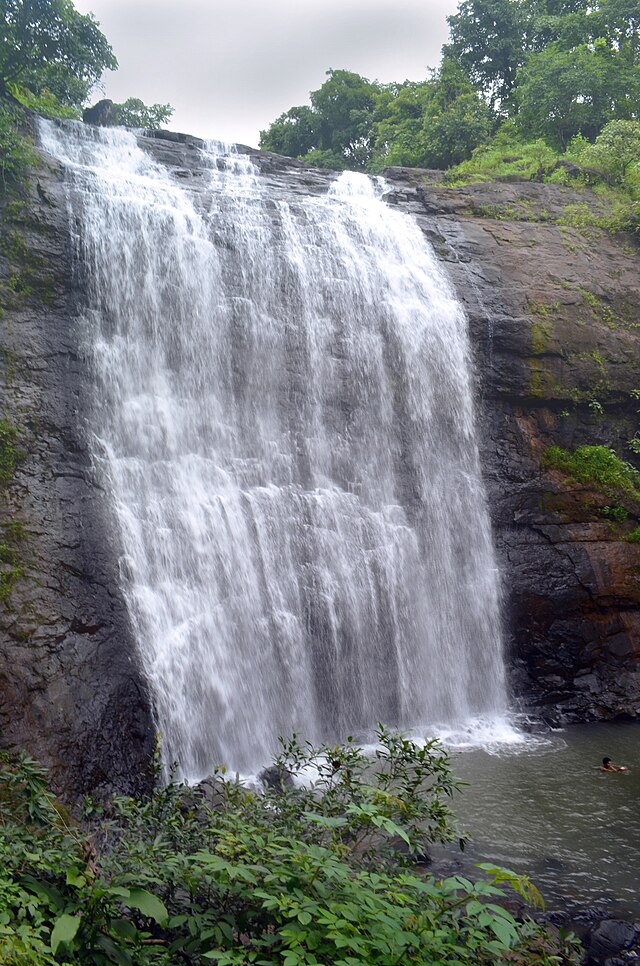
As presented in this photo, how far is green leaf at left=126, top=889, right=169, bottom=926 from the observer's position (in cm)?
325

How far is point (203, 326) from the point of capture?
12.2m

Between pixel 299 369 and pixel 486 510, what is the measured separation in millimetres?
4082

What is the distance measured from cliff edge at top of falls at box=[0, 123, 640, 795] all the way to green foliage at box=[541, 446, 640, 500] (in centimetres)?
14

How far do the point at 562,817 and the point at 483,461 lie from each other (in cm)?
664

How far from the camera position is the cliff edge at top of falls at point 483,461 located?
8.70m

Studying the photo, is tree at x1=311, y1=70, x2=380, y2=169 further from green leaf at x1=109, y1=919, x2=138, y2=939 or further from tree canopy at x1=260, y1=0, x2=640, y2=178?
green leaf at x1=109, y1=919, x2=138, y2=939

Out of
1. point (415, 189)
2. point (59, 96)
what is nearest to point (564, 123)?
point (415, 189)

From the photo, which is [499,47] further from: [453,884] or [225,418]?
[453,884]

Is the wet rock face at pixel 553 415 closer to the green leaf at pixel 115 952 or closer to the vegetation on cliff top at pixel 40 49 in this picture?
the vegetation on cliff top at pixel 40 49

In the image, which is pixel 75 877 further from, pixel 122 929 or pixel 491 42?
pixel 491 42

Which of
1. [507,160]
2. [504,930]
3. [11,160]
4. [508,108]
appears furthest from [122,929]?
[508,108]

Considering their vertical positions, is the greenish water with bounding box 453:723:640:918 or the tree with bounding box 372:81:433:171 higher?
the tree with bounding box 372:81:433:171

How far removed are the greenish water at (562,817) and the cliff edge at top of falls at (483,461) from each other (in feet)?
6.94

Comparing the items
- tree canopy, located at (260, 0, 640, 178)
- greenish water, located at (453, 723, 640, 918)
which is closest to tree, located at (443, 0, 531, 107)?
tree canopy, located at (260, 0, 640, 178)
